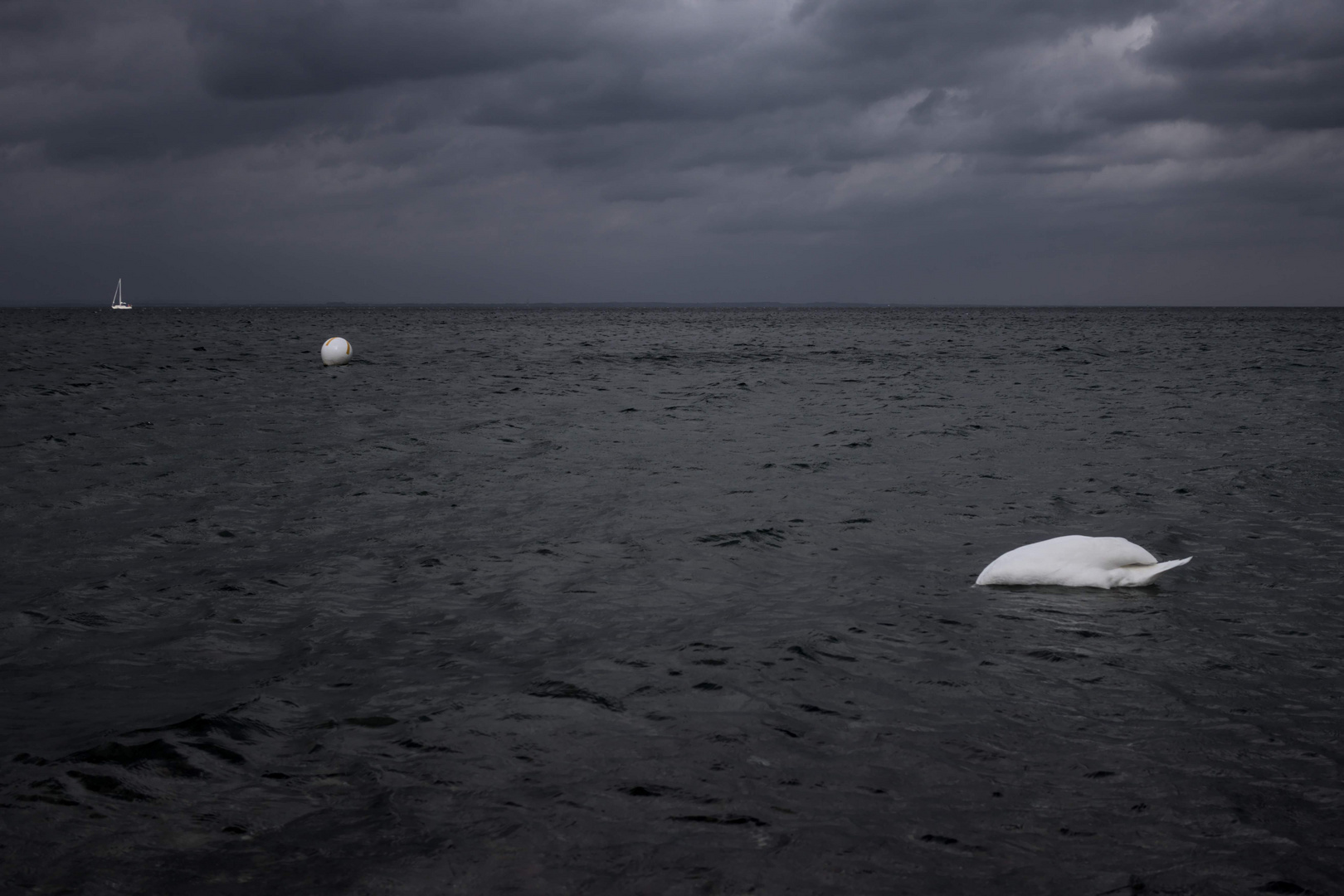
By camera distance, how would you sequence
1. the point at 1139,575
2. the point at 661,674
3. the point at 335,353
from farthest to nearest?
the point at 335,353 < the point at 1139,575 < the point at 661,674

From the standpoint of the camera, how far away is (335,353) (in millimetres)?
37938

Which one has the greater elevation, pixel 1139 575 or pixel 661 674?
pixel 1139 575

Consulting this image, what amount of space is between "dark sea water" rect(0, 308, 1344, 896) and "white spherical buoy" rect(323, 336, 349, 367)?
2144 cm

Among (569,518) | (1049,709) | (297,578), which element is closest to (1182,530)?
(1049,709)

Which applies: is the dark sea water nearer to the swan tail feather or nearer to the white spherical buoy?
the swan tail feather

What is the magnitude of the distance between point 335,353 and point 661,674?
34627mm

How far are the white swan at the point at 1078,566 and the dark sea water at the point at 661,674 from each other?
157 millimetres

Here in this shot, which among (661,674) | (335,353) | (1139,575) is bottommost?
(661,674)

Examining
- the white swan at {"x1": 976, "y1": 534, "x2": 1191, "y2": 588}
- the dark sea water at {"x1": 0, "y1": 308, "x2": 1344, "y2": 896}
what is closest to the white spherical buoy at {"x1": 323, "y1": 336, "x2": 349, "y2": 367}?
the dark sea water at {"x1": 0, "y1": 308, "x2": 1344, "y2": 896}

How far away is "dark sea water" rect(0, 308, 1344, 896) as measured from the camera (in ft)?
14.4

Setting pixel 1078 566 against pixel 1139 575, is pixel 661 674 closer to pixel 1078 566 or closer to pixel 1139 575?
pixel 1078 566

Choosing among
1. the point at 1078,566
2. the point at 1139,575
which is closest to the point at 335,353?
the point at 1078,566

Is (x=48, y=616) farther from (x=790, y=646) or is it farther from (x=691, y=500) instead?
(x=691, y=500)

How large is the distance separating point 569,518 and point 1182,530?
7.21m
